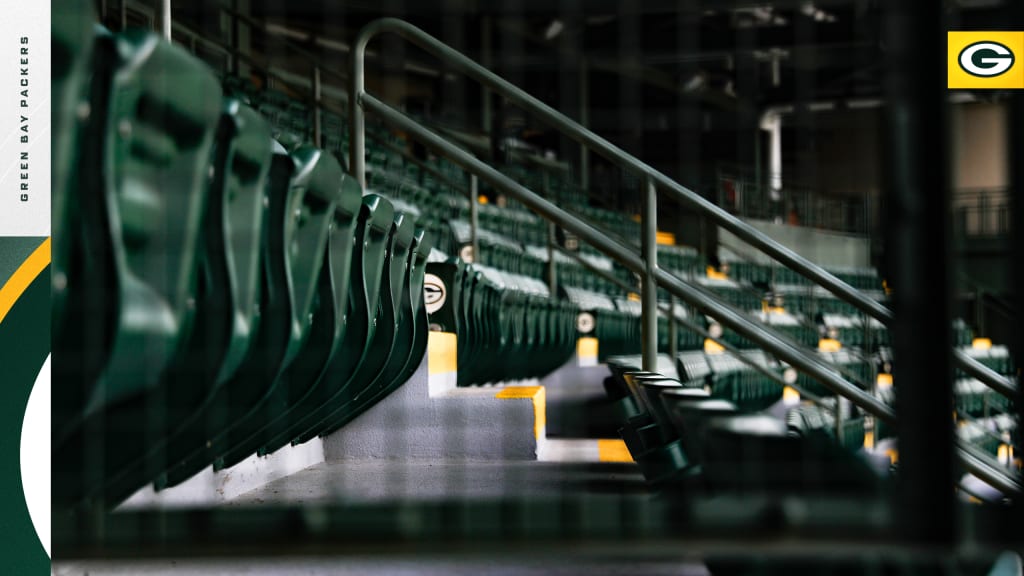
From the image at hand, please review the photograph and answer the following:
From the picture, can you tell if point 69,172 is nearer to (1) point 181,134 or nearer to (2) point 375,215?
(1) point 181,134

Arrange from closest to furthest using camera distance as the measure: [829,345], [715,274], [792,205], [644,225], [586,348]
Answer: [644,225]
[586,348]
[829,345]
[715,274]
[792,205]

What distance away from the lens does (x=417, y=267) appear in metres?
0.91

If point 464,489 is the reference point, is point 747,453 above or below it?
above

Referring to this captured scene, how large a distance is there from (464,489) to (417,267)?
0.61 ft

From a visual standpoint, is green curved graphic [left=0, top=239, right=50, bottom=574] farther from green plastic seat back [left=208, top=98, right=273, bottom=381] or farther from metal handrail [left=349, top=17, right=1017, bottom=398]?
metal handrail [left=349, top=17, right=1017, bottom=398]

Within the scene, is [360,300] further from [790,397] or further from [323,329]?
[790,397]

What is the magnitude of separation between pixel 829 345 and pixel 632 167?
8.92 ft

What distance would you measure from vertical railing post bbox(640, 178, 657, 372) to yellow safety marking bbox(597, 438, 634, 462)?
0.31 ft

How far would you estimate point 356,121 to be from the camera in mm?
1082

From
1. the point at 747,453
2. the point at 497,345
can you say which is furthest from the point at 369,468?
the point at 747,453

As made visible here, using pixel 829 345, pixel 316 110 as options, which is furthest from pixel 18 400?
pixel 829 345

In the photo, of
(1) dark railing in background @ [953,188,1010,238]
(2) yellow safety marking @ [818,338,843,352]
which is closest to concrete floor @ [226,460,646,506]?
(2) yellow safety marking @ [818,338,843,352]

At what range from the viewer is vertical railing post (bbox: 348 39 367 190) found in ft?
3.44

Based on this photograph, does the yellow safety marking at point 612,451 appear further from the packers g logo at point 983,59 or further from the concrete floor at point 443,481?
the packers g logo at point 983,59
